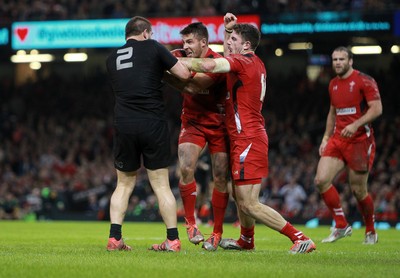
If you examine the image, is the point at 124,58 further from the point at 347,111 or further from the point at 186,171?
the point at 347,111

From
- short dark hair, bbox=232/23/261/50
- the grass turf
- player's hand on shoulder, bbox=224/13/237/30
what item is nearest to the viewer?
the grass turf

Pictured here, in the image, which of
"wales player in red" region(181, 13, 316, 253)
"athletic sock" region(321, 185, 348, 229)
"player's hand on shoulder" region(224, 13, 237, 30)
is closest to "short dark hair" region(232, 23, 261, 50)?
"wales player in red" region(181, 13, 316, 253)

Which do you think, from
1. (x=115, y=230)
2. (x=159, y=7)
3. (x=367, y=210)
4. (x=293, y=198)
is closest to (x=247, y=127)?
(x=115, y=230)

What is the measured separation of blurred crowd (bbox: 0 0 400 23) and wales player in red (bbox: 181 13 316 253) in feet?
53.0

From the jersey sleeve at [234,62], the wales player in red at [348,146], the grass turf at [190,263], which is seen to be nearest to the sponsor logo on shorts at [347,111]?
the wales player in red at [348,146]

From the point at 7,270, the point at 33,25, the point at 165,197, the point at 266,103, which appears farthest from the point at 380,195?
the point at 7,270

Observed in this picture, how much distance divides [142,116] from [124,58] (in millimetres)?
649

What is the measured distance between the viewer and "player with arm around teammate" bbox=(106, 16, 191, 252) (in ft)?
30.8

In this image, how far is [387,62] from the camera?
99.5 ft

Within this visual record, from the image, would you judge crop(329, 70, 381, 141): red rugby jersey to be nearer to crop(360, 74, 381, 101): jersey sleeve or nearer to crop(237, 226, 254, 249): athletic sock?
crop(360, 74, 381, 101): jersey sleeve

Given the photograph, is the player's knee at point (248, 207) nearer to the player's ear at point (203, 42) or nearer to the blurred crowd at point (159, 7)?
the player's ear at point (203, 42)

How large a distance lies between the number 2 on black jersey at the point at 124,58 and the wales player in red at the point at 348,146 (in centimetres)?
445

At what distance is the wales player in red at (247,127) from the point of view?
30.6 ft

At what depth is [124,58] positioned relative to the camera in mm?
9469
